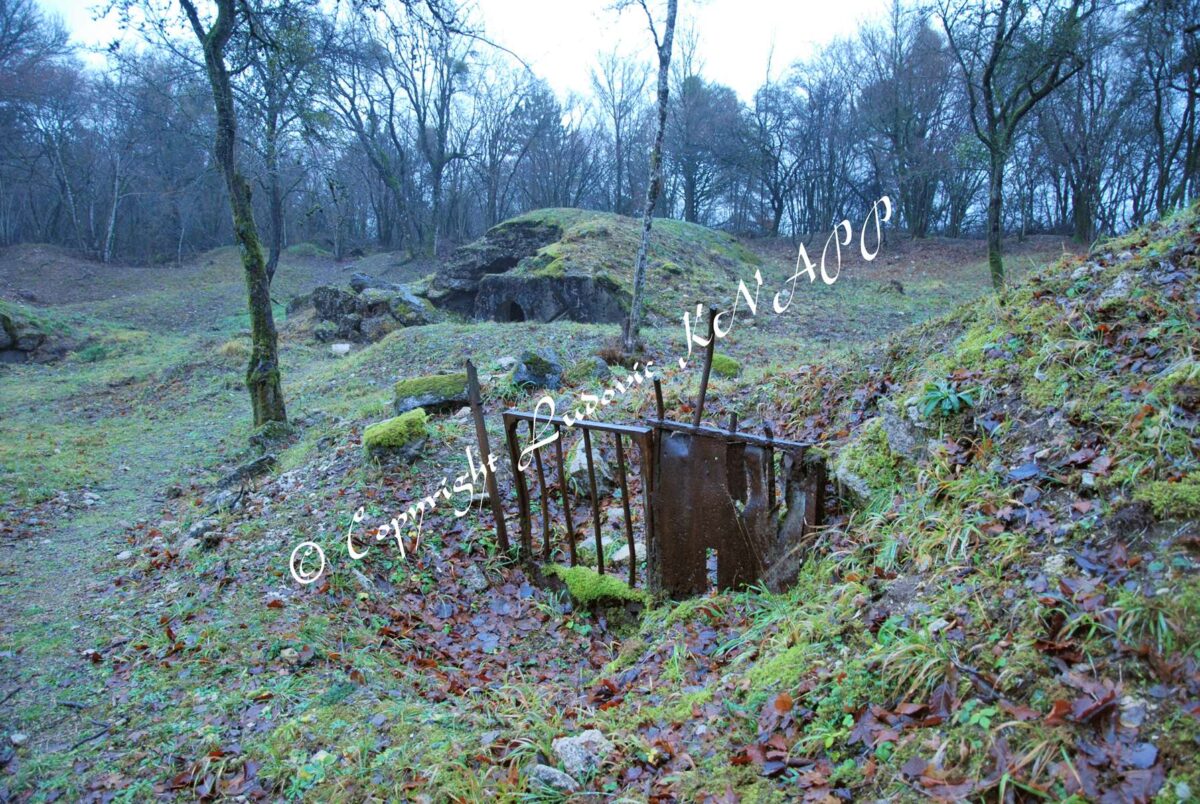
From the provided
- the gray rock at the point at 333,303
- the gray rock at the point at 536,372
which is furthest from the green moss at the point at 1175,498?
the gray rock at the point at 333,303

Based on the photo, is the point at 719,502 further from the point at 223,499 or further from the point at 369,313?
the point at 369,313

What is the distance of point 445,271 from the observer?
A: 1675 centimetres

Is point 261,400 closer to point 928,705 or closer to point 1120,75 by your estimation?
point 928,705

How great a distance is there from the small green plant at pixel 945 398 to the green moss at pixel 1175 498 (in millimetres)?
1174

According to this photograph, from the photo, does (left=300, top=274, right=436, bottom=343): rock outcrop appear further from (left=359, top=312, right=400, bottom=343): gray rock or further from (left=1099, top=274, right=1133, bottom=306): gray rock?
(left=1099, top=274, right=1133, bottom=306): gray rock

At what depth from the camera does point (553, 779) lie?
2361 mm

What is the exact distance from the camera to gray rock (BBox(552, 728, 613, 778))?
7.98 ft

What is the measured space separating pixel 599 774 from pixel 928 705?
1.15 m

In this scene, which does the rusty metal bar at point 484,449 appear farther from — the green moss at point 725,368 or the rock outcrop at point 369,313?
the rock outcrop at point 369,313

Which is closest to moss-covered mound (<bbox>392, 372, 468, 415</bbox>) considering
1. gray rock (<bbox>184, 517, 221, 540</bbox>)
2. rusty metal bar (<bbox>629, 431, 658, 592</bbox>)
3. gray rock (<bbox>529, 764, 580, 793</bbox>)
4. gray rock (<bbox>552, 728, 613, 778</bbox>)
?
gray rock (<bbox>184, 517, 221, 540</bbox>)

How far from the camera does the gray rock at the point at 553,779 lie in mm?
2346

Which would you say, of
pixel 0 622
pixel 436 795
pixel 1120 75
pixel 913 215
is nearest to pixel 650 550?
pixel 436 795

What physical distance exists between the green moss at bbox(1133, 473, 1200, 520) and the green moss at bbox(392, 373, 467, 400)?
5.93 metres

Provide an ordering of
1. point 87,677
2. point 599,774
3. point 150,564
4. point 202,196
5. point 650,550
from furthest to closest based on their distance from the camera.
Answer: point 202,196
point 150,564
point 650,550
point 87,677
point 599,774
